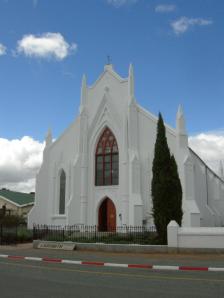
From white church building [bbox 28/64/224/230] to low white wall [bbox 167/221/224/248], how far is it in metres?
8.04

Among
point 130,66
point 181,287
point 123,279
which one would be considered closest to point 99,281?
point 123,279

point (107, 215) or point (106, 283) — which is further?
point (107, 215)

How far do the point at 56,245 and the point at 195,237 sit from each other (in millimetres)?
7609

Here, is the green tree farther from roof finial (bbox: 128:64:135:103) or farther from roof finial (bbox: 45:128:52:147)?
roof finial (bbox: 45:128:52:147)

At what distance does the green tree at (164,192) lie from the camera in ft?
61.0

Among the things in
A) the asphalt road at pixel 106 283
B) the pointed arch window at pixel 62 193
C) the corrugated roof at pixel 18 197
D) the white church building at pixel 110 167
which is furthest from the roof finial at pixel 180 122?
the corrugated roof at pixel 18 197

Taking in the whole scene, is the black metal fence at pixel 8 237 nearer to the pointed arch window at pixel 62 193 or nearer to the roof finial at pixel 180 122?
the pointed arch window at pixel 62 193

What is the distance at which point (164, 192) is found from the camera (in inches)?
Answer: 747

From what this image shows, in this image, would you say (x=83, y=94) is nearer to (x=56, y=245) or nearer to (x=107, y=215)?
(x=107, y=215)

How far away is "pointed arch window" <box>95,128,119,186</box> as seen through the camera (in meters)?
28.8

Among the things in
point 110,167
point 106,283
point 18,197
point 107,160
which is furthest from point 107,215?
point 18,197

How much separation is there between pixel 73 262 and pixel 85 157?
52.6 feet

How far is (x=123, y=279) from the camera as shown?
31.8 feet

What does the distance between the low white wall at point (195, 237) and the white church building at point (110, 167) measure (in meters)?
8.04
